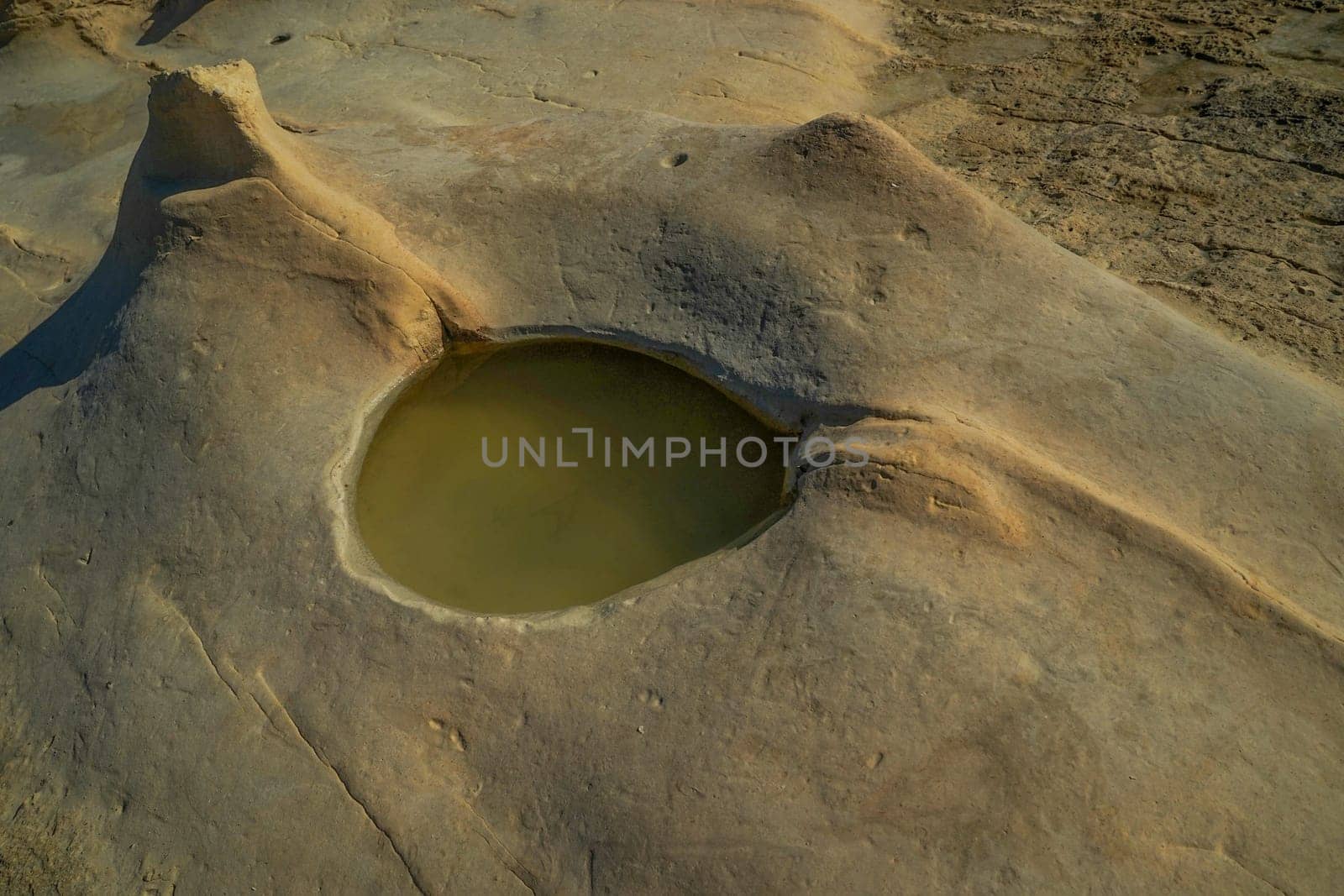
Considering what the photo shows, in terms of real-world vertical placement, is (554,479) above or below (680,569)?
below

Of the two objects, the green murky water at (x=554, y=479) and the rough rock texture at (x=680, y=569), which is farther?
the green murky water at (x=554, y=479)

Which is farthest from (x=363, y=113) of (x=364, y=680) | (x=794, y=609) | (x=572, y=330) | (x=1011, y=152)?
(x=794, y=609)

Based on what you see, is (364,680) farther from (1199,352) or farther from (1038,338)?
(1199,352)

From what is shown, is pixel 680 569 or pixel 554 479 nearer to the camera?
pixel 680 569
